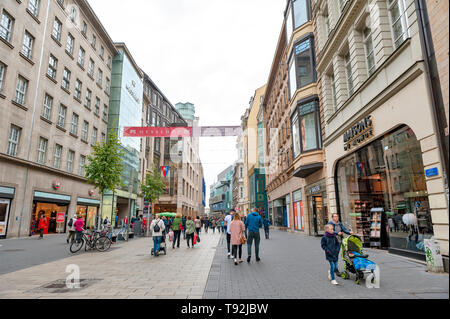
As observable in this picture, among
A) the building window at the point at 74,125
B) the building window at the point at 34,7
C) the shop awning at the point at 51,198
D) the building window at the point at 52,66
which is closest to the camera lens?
the building window at the point at 34,7

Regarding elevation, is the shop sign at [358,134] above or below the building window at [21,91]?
below

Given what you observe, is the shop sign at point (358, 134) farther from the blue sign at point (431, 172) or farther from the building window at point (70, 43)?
the building window at point (70, 43)

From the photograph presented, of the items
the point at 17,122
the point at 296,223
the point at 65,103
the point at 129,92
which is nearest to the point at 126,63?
the point at 129,92

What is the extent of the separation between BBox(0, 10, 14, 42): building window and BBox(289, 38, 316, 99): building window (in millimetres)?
20133

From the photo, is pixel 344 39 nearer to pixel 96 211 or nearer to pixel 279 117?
pixel 279 117

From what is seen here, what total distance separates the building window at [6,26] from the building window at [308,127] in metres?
20.8

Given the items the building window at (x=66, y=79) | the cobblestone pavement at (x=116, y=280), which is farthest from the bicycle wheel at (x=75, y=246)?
the building window at (x=66, y=79)

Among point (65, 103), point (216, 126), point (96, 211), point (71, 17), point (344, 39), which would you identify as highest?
point (71, 17)

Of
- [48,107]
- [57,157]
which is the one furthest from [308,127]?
[57,157]

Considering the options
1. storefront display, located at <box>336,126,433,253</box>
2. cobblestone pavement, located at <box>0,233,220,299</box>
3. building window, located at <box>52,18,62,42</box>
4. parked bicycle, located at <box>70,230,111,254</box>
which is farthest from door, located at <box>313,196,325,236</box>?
building window, located at <box>52,18,62,42</box>

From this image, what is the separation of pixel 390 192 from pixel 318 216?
9661 millimetres

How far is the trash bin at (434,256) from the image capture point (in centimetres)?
700
